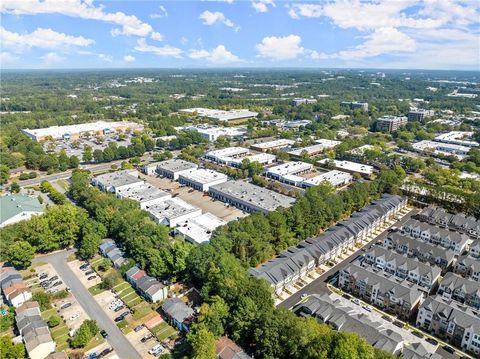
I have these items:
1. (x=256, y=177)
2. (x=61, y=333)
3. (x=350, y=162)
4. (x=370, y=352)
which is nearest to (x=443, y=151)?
(x=350, y=162)

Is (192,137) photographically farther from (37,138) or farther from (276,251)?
(276,251)

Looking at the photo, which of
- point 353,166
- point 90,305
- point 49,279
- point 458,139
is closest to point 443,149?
point 458,139

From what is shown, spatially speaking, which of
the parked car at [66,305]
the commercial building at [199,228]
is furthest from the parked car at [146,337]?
the commercial building at [199,228]

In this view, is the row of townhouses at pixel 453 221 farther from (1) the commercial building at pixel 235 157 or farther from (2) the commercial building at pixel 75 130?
(2) the commercial building at pixel 75 130

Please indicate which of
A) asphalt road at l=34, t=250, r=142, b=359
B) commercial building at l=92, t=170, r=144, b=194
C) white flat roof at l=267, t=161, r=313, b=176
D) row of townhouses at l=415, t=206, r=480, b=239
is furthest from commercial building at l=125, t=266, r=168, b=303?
white flat roof at l=267, t=161, r=313, b=176

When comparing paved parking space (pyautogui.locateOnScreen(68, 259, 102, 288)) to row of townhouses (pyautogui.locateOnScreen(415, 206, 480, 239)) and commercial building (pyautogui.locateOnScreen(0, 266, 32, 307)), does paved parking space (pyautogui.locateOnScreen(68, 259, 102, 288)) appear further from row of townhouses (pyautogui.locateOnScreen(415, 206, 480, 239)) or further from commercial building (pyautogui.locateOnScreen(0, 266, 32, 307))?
row of townhouses (pyautogui.locateOnScreen(415, 206, 480, 239))

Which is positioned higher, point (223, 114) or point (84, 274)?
point (223, 114)

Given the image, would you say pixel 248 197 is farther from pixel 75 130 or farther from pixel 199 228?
pixel 75 130
